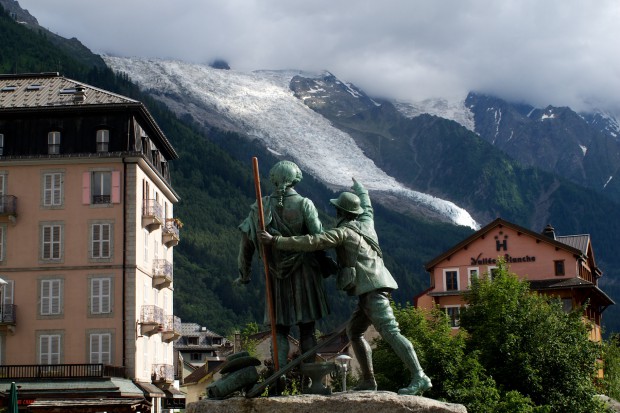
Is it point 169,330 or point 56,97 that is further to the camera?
point 169,330

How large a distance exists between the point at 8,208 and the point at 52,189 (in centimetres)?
255

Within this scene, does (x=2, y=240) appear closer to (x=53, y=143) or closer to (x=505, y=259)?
(x=53, y=143)

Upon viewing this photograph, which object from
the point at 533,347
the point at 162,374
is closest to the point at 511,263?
the point at 162,374

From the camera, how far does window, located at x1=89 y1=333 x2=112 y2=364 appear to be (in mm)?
60719

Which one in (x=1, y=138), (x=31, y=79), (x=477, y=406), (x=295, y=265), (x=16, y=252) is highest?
(x=31, y=79)

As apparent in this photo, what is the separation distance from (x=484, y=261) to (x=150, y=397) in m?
29.4

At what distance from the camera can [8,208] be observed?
6266cm

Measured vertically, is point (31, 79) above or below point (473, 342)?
above

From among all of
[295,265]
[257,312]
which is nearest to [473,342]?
[295,265]

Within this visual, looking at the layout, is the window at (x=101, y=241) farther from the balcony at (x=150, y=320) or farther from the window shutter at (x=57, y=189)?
the balcony at (x=150, y=320)

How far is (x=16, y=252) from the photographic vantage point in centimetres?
6259

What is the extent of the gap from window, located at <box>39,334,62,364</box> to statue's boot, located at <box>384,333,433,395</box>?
4708cm

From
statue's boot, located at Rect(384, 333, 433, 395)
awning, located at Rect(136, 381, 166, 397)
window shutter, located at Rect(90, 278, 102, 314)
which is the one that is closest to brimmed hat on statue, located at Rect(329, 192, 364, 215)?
statue's boot, located at Rect(384, 333, 433, 395)

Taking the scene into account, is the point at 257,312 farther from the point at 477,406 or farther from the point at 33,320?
the point at 477,406
